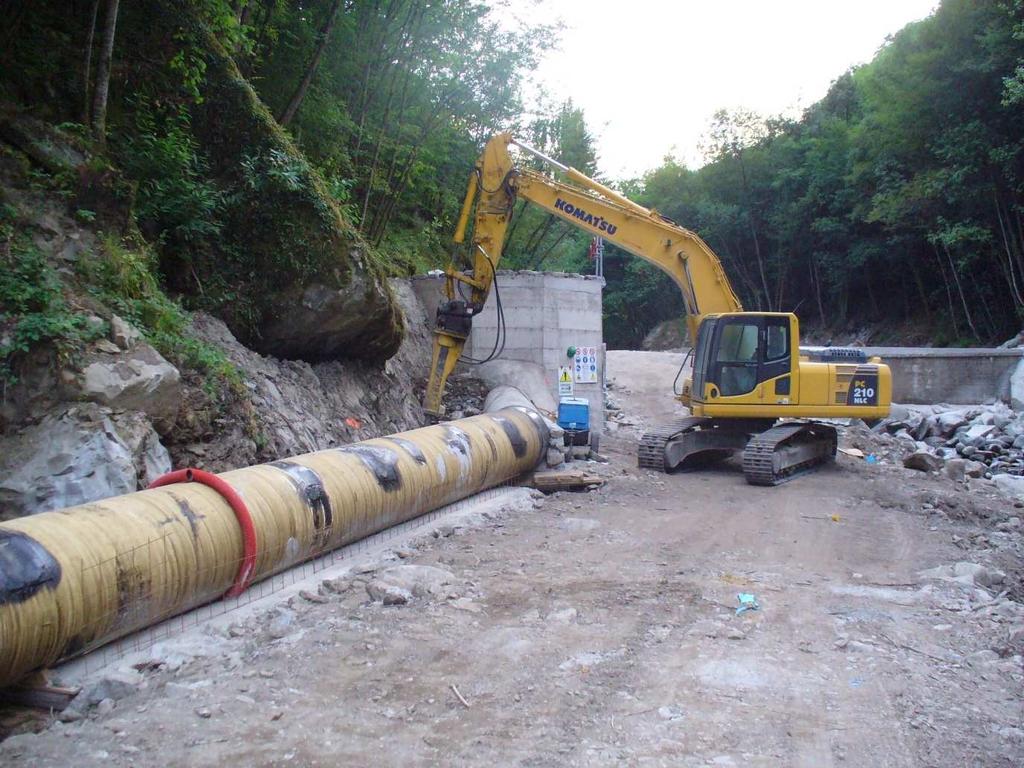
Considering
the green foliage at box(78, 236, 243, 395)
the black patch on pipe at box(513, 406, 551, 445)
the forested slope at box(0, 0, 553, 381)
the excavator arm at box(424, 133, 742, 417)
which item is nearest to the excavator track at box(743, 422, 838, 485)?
the excavator arm at box(424, 133, 742, 417)

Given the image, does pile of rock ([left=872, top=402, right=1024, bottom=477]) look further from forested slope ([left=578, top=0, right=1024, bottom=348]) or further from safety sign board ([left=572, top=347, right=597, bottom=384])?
forested slope ([left=578, top=0, right=1024, bottom=348])

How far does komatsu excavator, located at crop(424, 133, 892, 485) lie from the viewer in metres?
→ 12.4

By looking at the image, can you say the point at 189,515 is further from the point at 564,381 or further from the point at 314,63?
the point at 564,381

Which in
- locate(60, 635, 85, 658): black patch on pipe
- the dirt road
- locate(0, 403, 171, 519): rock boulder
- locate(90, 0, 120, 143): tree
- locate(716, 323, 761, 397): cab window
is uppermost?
locate(90, 0, 120, 143): tree

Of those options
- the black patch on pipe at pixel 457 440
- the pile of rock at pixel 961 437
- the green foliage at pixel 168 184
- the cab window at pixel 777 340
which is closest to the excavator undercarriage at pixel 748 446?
the cab window at pixel 777 340

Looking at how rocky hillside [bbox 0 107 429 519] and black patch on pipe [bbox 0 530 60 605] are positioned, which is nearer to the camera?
black patch on pipe [bbox 0 530 60 605]

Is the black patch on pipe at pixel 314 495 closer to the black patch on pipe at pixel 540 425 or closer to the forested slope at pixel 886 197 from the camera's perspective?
the black patch on pipe at pixel 540 425

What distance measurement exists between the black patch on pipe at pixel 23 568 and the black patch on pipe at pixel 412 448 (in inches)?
165

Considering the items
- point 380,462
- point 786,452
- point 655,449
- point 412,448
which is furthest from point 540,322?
point 380,462

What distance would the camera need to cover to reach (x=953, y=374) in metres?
21.7

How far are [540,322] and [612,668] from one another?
10.7 metres

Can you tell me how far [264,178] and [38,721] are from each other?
7.24 metres

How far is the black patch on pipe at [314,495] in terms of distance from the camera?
21.9 feet

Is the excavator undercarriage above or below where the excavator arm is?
below
